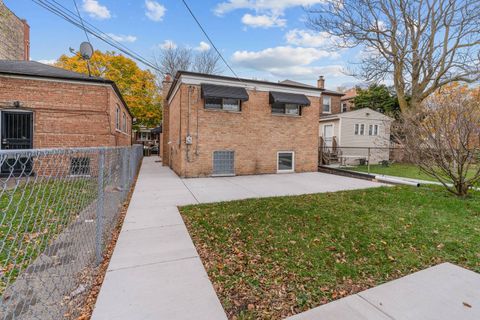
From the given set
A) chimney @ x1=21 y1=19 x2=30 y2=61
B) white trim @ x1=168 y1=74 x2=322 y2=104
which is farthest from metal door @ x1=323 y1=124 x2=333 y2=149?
chimney @ x1=21 y1=19 x2=30 y2=61

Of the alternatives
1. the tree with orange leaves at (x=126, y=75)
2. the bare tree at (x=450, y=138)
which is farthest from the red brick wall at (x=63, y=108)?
the tree with orange leaves at (x=126, y=75)

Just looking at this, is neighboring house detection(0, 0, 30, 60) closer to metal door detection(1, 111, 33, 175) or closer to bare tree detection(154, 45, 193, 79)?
bare tree detection(154, 45, 193, 79)

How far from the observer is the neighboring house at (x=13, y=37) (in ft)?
56.2

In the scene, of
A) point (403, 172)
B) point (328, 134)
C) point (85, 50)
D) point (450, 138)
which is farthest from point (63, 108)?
point (328, 134)

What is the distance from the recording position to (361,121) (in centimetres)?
1764

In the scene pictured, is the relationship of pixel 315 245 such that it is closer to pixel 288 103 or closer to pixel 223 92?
pixel 223 92

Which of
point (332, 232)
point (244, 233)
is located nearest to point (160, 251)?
point (244, 233)

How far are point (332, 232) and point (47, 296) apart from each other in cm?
392

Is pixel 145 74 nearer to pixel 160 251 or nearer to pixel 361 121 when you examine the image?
pixel 361 121

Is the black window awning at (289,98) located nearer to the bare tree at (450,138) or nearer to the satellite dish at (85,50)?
the bare tree at (450,138)

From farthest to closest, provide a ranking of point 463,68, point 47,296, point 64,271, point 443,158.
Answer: point 463,68
point 443,158
point 64,271
point 47,296

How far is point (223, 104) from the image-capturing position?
33.2ft

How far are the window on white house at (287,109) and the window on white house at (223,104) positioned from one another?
5.98ft

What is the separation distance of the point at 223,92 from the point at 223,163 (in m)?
2.96
